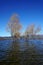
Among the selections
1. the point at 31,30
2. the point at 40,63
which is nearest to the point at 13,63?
the point at 40,63

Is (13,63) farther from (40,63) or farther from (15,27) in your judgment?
(15,27)

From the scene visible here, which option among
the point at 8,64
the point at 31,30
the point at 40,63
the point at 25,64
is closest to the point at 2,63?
the point at 8,64

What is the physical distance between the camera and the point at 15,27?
30.1m

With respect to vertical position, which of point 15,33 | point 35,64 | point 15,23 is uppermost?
point 15,23

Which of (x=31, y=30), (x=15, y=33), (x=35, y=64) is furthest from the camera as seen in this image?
(x=31, y=30)

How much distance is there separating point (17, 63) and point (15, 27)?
2207 centimetres

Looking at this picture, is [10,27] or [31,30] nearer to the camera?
[10,27]

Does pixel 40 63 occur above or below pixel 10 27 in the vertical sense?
below

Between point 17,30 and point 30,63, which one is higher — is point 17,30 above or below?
above

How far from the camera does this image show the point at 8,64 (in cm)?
801

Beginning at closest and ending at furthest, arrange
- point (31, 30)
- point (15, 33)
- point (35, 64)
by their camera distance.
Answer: point (35, 64), point (15, 33), point (31, 30)

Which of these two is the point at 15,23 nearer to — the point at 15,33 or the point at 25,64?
the point at 15,33

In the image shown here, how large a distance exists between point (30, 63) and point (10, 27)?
69.4ft

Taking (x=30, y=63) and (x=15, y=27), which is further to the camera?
(x=15, y=27)
